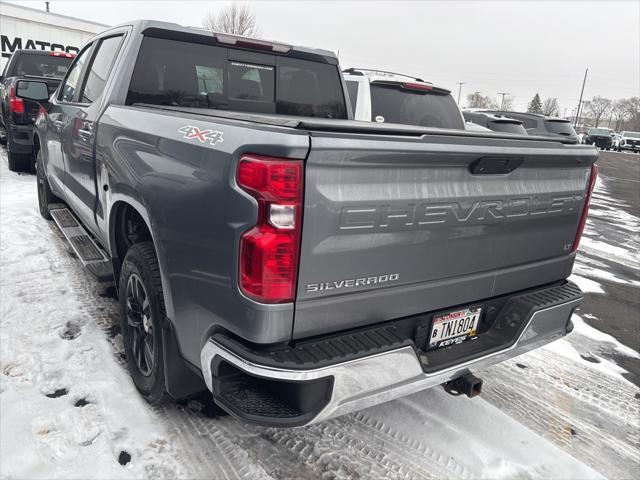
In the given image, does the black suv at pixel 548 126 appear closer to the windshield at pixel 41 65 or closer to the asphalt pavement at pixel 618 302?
the asphalt pavement at pixel 618 302

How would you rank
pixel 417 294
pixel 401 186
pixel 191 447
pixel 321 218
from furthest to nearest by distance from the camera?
pixel 191 447 → pixel 417 294 → pixel 401 186 → pixel 321 218

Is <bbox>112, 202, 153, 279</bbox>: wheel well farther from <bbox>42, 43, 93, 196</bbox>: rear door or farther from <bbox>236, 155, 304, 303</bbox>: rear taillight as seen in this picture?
<bbox>42, 43, 93, 196</bbox>: rear door

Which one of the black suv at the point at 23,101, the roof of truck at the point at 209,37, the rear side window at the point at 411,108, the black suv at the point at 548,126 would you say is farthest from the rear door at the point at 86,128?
the black suv at the point at 548,126

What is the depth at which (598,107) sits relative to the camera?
116125 mm

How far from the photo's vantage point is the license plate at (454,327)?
2367mm

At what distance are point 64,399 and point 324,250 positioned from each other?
1.92m

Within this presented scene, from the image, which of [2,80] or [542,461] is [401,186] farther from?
[2,80]

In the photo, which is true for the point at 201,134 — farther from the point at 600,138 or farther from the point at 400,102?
the point at 600,138

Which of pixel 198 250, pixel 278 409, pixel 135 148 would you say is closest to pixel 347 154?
pixel 198 250

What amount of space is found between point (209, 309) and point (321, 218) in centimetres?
63

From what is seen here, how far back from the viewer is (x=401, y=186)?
2.01 meters

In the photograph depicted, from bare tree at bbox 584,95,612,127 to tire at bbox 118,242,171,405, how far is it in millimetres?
131031

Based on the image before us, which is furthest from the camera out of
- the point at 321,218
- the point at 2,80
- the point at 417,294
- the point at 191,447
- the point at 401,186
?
the point at 2,80

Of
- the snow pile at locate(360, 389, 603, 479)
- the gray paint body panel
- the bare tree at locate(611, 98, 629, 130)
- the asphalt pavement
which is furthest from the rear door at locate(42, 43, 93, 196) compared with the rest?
the bare tree at locate(611, 98, 629, 130)
